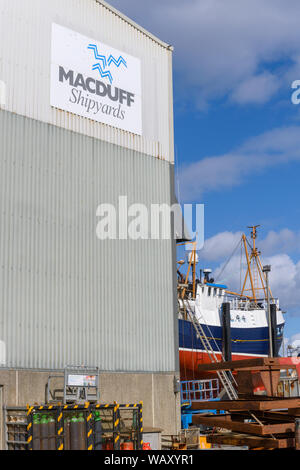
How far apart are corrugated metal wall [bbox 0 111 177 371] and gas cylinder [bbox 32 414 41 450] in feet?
12.7

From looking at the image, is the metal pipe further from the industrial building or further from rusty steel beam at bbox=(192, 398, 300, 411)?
the industrial building

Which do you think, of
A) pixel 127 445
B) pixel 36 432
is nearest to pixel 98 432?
pixel 127 445

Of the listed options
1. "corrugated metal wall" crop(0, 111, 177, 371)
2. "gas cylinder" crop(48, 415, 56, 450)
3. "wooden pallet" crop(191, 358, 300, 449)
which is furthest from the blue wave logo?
"wooden pallet" crop(191, 358, 300, 449)

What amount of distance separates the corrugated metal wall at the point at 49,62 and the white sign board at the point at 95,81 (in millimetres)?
370

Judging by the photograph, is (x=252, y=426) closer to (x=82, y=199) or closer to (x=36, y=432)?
(x=36, y=432)

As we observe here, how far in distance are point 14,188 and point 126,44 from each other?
35.3 ft

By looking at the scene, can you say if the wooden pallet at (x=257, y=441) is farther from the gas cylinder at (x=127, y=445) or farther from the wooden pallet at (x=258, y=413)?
the gas cylinder at (x=127, y=445)

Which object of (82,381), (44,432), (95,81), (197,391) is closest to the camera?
(44,432)

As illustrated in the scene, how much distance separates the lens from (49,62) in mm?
25000

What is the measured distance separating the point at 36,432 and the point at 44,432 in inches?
11.1

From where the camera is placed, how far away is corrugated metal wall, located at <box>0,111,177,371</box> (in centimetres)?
2223

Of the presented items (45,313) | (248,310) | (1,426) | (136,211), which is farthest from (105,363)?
(248,310)
